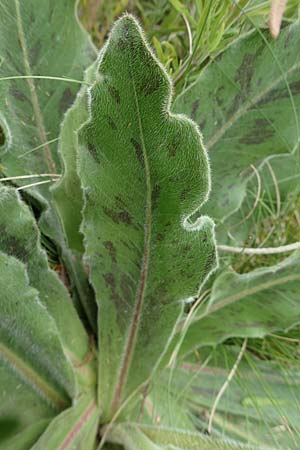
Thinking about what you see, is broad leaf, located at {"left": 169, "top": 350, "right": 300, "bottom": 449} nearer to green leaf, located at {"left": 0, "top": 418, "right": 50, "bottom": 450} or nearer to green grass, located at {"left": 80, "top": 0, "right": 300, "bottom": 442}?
green grass, located at {"left": 80, "top": 0, "right": 300, "bottom": 442}

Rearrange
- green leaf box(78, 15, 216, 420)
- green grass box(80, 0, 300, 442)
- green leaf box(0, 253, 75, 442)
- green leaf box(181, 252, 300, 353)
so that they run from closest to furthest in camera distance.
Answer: green leaf box(78, 15, 216, 420)
green leaf box(0, 253, 75, 442)
green leaf box(181, 252, 300, 353)
green grass box(80, 0, 300, 442)

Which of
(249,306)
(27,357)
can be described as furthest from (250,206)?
(27,357)

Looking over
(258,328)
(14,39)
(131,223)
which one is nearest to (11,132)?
(14,39)

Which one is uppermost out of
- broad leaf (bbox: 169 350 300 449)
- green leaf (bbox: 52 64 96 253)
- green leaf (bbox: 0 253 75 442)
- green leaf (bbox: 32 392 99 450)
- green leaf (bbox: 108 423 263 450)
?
green leaf (bbox: 52 64 96 253)

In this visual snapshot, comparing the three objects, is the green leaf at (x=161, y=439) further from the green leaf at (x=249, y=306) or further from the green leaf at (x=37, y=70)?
the green leaf at (x=37, y=70)

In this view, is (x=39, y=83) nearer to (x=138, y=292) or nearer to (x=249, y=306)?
(x=138, y=292)

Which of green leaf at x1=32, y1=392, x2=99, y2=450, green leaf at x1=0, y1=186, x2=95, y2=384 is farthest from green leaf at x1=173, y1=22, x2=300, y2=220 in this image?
green leaf at x1=32, y1=392, x2=99, y2=450

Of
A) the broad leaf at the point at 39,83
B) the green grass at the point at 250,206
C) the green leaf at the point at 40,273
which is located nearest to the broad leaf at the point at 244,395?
the green grass at the point at 250,206

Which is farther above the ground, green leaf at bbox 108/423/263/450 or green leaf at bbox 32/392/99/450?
green leaf at bbox 32/392/99/450
